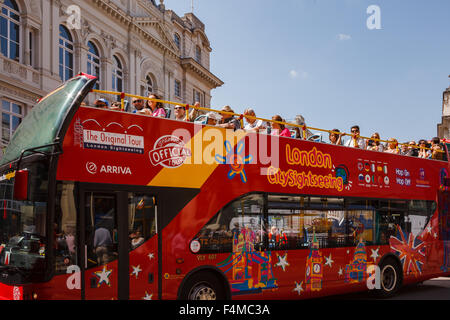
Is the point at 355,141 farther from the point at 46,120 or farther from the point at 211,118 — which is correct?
the point at 46,120

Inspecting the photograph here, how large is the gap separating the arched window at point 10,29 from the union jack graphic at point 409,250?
19.1m

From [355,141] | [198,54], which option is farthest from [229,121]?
[198,54]

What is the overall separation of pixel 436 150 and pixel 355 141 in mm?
3709

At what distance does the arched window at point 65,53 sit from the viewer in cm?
2672

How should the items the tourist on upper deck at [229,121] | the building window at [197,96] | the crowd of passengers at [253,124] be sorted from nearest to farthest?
→ the crowd of passengers at [253,124], the tourist on upper deck at [229,121], the building window at [197,96]

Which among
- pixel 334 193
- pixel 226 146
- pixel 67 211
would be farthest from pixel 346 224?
pixel 67 211

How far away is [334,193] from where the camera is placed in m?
10.2

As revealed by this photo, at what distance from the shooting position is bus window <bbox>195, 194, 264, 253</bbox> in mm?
7941

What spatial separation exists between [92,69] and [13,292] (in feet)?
→ 81.4

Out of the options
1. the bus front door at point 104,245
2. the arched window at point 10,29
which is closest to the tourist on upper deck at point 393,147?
the bus front door at point 104,245

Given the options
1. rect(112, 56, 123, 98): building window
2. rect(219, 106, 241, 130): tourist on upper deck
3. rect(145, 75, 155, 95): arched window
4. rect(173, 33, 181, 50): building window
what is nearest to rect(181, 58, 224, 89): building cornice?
rect(173, 33, 181, 50): building window

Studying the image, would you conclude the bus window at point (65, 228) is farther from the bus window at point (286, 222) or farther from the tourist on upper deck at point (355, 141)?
the tourist on upper deck at point (355, 141)

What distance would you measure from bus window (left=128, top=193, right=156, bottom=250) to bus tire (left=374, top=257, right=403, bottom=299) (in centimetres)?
635
